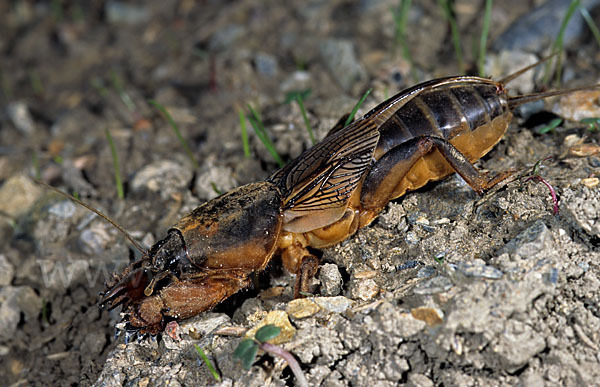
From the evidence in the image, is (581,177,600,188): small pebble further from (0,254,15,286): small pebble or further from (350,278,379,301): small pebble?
(0,254,15,286): small pebble

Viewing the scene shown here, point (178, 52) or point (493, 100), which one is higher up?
point (178, 52)

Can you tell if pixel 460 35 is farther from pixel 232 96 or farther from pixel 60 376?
pixel 60 376

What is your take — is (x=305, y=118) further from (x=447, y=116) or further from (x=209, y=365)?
(x=209, y=365)

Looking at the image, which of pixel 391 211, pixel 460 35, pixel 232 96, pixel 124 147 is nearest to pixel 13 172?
pixel 124 147

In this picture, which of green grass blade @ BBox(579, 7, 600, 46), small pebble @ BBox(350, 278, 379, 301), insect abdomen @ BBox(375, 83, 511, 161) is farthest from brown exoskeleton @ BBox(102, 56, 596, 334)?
green grass blade @ BBox(579, 7, 600, 46)

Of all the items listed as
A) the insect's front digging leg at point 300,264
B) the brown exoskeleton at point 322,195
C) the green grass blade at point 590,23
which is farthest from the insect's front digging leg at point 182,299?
the green grass blade at point 590,23

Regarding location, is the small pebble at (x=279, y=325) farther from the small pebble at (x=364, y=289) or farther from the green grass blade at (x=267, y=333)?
the small pebble at (x=364, y=289)
